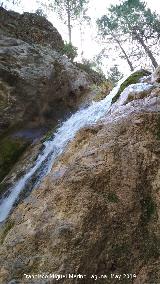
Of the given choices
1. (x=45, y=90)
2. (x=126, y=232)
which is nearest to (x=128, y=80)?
(x=45, y=90)

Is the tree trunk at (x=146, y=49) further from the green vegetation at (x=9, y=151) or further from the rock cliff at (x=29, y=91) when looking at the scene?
the green vegetation at (x=9, y=151)

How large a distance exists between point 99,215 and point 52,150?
4.76m

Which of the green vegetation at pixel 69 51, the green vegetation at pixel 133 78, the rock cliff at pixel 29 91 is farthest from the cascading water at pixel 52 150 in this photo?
the green vegetation at pixel 69 51

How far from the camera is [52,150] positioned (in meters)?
9.70

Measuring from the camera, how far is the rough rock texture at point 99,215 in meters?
4.77

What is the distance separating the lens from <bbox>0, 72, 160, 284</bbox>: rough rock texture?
15.6ft

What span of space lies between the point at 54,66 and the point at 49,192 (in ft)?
30.5

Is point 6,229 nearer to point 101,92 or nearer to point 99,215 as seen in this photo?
point 99,215

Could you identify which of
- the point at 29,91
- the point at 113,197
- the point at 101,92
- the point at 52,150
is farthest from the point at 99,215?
the point at 101,92

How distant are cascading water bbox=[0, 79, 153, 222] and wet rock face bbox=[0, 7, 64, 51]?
5.80 metres

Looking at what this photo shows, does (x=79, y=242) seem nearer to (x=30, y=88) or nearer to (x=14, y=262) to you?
(x=14, y=262)

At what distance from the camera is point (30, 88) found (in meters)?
12.5

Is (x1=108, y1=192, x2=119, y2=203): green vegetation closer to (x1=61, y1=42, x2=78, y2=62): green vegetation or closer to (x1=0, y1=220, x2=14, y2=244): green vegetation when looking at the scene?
(x1=0, y1=220, x2=14, y2=244): green vegetation

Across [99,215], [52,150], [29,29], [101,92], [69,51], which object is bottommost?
[99,215]
